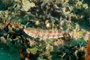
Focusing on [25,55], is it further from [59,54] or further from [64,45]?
[64,45]

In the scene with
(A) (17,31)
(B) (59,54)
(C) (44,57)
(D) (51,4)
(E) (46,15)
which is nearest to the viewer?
(C) (44,57)

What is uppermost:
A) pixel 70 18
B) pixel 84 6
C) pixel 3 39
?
pixel 84 6

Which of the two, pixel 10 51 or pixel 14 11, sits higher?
pixel 14 11

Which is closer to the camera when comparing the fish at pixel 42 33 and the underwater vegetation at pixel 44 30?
the underwater vegetation at pixel 44 30

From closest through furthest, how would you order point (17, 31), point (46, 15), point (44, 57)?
point (44, 57)
point (17, 31)
point (46, 15)

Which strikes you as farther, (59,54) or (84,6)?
(84,6)

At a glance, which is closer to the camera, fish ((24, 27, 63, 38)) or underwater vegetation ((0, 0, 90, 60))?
underwater vegetation ((0, 0, 90, 60))

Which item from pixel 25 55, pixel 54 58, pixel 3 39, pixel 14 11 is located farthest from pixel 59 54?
pixel 14 11
